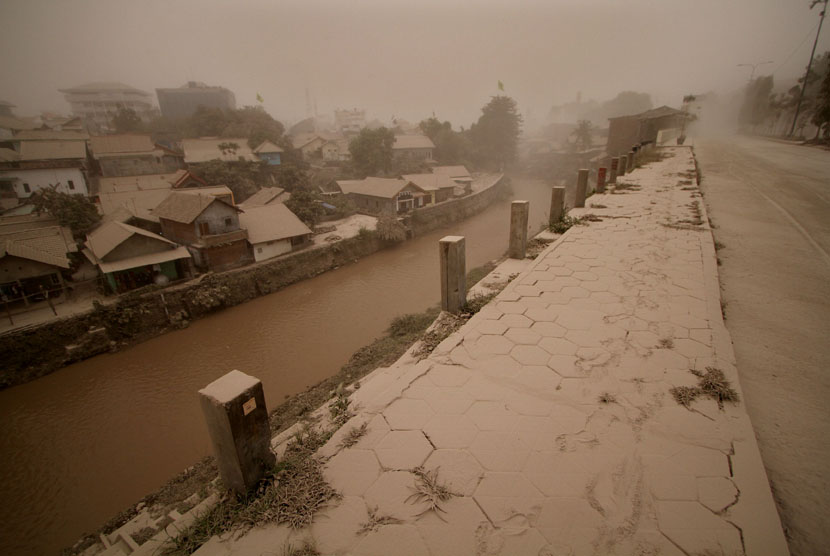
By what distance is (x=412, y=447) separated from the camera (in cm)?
273

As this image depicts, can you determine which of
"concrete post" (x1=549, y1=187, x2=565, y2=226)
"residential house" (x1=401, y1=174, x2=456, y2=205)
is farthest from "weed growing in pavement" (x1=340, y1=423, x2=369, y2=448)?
"residential house" (x1=401, y1=174, x2=456, y2=205)

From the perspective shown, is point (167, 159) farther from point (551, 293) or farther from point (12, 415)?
point (551, 293)

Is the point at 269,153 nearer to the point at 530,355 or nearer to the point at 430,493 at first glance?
the point at 530,355

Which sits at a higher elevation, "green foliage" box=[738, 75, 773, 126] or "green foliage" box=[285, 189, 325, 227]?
"green foliage" box=[738, 75, 773, 126]

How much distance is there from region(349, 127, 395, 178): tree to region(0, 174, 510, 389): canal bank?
17409 mm

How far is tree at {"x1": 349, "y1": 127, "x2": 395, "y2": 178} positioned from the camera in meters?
34.4

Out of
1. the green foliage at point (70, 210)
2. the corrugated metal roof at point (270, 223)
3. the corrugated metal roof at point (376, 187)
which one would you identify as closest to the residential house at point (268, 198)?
the corrugated metal roof at point (270, 223)

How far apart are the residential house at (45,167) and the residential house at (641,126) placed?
39314mm

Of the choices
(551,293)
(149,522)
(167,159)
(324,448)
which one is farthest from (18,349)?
(167,159)

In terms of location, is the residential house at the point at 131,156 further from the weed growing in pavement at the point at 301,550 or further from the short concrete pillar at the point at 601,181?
the weed growing in pavement at the point at 301,550

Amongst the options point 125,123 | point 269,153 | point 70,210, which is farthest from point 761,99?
point 125,123

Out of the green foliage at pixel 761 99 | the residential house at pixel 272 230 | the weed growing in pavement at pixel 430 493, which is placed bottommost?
the residential house at pixel 272 230

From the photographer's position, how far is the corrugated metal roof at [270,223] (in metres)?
17.2

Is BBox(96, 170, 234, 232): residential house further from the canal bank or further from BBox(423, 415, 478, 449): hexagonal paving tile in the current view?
BBox(423, 415, 478, 449): hexagonal paving tile
